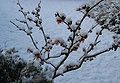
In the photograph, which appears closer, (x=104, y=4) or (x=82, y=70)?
(x=82, y=70)

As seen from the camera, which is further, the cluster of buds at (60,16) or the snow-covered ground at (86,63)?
the snow-covered ground at (86,63)

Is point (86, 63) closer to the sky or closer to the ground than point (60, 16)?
closer to the ground

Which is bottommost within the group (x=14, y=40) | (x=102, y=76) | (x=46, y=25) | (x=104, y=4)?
(x=102, y=76)

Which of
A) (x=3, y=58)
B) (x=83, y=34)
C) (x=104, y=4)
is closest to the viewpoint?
(x=83, y=34)

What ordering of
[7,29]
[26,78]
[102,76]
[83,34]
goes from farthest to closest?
[7,29]
[102,76]
[26,78]
[83,34]

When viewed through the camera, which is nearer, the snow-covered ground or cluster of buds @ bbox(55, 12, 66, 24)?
cluster of buds @ bbox(55, 12, 66, 24)

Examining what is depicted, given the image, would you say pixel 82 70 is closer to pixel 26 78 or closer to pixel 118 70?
pixel 118 70

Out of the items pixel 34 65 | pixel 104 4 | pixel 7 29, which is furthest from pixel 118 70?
pixel 104 4

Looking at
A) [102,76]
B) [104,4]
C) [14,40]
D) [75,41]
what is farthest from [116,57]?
[104,4]

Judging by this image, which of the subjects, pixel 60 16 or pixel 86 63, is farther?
pixel 86 63

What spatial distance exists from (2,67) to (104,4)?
31.8 ft

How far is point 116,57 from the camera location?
25.3ft

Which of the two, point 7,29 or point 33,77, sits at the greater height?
point 7,29

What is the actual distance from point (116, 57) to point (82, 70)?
1.36 m
